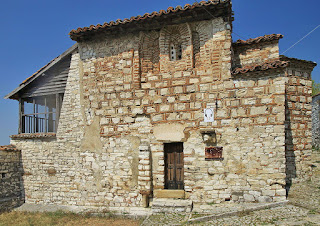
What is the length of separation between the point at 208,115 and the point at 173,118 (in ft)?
3.40

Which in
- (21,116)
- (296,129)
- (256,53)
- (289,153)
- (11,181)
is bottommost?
(11,181)

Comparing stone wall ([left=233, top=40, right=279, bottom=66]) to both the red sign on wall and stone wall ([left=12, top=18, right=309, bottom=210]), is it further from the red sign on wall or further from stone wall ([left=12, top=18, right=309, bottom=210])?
the red sign on wall

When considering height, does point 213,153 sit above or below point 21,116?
below

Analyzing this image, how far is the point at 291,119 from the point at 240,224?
3773 mm

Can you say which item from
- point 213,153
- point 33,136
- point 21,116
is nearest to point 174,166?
point 213,153

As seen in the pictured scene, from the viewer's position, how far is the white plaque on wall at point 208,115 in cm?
678

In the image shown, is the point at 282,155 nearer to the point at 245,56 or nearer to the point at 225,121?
the point at 225,121

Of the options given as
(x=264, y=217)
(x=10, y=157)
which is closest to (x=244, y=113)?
(x=264, y=217)

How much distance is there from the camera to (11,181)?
8453 mm

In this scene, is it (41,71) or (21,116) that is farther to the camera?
(21,116)

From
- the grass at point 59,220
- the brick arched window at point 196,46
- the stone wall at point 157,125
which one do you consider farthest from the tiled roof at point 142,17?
the grass at point 59,220

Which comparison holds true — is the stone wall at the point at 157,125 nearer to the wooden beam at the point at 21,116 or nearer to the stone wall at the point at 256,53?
the stone wall at the point at 256,53

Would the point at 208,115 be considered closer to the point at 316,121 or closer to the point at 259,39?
the point at 259,39

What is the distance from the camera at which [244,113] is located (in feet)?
21.4
